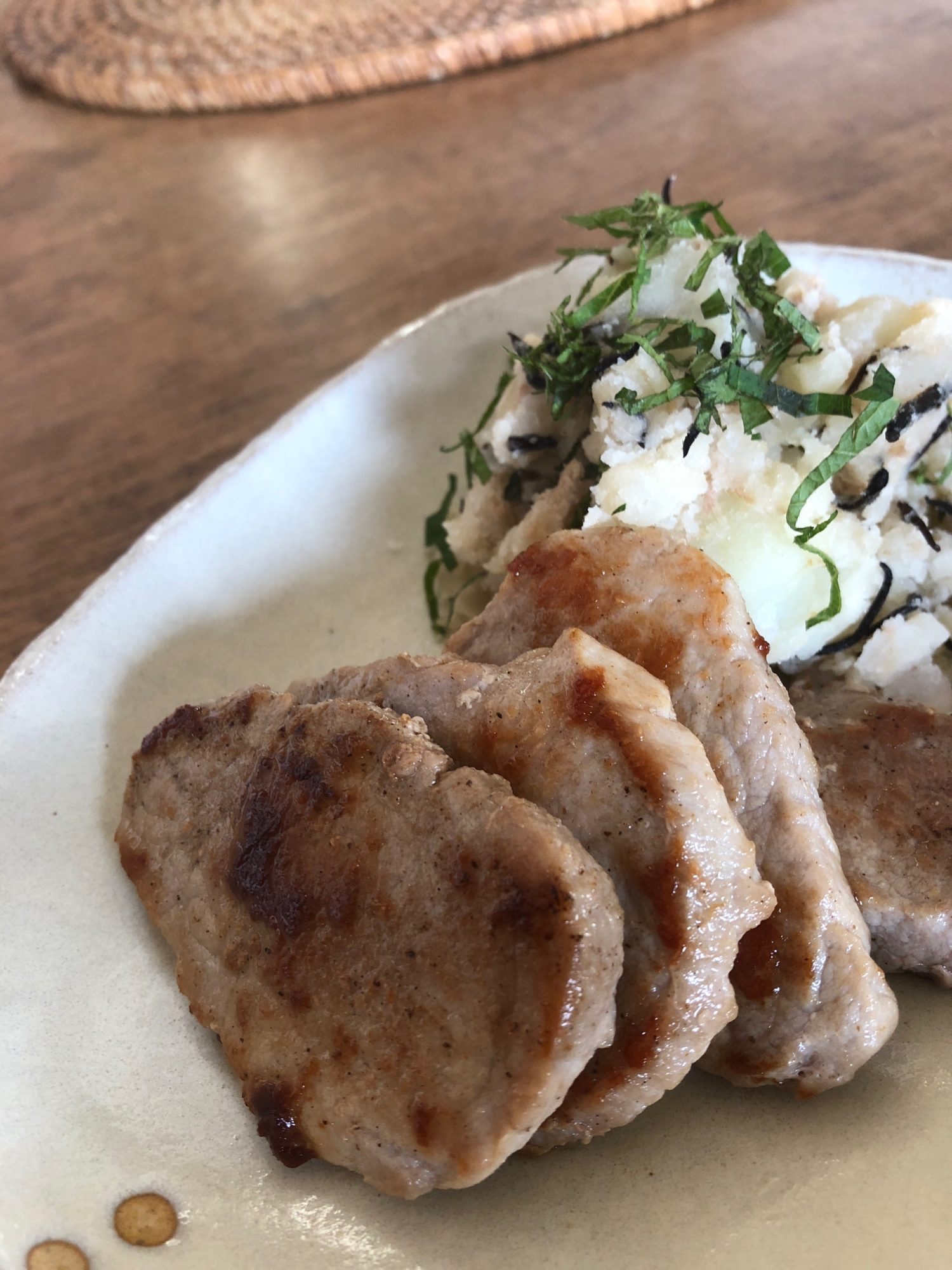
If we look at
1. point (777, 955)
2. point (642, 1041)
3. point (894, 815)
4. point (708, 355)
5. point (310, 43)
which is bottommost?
point (894, 815)

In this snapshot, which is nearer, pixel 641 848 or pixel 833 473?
pixel 641 848

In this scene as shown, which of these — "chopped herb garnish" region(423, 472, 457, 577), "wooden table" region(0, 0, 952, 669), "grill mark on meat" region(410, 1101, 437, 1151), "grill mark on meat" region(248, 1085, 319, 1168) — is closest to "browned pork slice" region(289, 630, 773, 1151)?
"grill mark on meat" region(410, 1101, 437, 1151)

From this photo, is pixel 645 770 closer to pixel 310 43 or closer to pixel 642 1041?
pixel 642 1041

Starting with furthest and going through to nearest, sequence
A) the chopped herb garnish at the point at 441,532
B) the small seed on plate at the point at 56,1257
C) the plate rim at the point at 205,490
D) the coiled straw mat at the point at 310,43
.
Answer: the coiled straw mat at the point at 310,43 → the chopped herb garnish at the point at 441,532 → the plate rim at the point at 205,490 → the small seed on plate at the point at 56,1257

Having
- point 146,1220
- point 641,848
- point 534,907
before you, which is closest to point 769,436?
point 641,848

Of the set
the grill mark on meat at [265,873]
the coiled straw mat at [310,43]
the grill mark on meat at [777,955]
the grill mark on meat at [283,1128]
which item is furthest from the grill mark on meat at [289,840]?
the coiled straw mat at [310,43]

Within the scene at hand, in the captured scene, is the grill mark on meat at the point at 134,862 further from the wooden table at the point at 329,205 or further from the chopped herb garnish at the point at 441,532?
the wooden table at the point at 329,205
